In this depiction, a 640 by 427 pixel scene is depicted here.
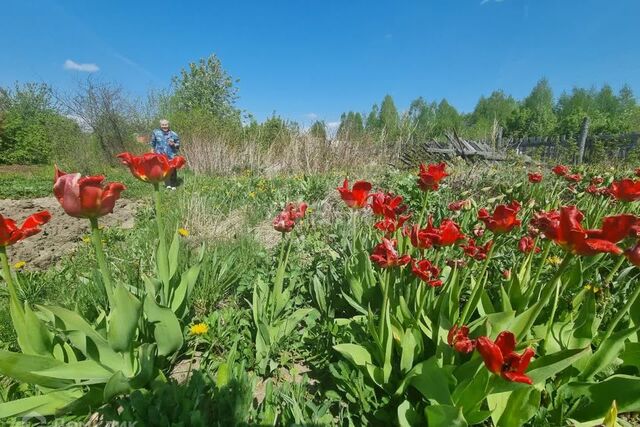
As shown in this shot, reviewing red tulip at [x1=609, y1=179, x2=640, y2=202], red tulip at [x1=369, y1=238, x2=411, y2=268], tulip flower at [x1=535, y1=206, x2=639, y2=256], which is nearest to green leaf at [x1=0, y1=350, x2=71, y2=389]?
red tulip at [x1=369, y1=238, x2=411, y2=268]

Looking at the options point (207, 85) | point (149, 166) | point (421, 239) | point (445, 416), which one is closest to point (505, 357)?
point (445, 416)

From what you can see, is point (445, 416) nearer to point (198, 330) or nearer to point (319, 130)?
point (198, 330)

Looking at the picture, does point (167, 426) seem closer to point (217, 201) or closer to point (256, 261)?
point (256, 261)

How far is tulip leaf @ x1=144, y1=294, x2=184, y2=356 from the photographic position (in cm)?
130

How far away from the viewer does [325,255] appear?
2.71 m

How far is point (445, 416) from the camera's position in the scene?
3.37 feet

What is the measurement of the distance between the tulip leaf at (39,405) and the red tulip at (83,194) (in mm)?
683

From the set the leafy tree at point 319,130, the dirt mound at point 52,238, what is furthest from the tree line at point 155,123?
the dirt mound at point 52,238

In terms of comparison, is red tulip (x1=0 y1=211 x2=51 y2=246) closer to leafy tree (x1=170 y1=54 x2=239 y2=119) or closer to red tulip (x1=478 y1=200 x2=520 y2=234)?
red tulip (x1=478 y1=200 x2=520 y2=234)

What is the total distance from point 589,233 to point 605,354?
0.61m

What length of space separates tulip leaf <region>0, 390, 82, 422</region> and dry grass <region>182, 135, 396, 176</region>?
24.9ft

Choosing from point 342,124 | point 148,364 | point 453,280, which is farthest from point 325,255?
point 342,124

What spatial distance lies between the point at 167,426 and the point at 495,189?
4.27 m

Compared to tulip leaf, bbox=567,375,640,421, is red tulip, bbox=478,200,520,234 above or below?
above
